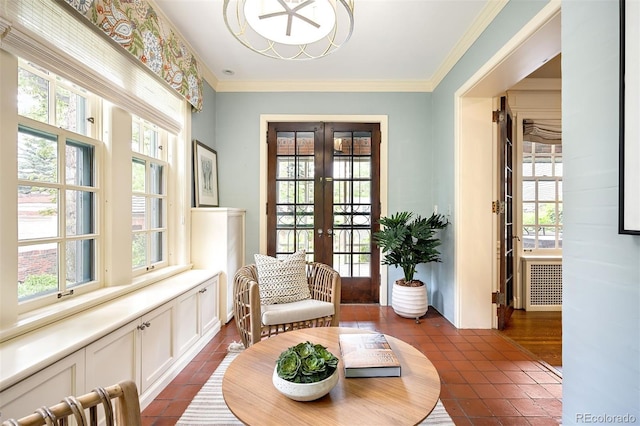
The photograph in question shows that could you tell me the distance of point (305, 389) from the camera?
100cm

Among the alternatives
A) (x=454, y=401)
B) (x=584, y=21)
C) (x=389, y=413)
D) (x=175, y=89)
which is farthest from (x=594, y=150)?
(x=175, y=89)

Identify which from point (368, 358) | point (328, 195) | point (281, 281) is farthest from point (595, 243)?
point (328, 195)

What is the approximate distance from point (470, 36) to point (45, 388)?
11.8 feet

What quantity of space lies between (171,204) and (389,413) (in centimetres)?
252

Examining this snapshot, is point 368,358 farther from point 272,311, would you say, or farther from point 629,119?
point 629,119

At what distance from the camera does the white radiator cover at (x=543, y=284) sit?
338 cm

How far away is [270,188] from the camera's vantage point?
11.7ft

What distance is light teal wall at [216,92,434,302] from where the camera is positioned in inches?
139

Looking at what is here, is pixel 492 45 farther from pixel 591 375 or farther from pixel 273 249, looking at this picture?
pixel 273 249

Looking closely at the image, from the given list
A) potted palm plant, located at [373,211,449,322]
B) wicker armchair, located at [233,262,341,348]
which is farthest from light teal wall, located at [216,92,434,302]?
wicker armchair, located at [233,262,341,348]

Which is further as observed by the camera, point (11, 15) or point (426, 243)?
point (426, 243)

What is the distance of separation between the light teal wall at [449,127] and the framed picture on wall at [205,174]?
2.68m

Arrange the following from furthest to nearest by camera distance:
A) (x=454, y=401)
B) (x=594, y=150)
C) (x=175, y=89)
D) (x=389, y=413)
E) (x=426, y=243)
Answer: (x=426, y=243) < (x=175, y=89) < (x=454, y=401) < (x=594, y=150) < (x=389, y=413)

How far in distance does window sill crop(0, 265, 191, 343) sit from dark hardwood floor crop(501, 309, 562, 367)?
10.5 feet
